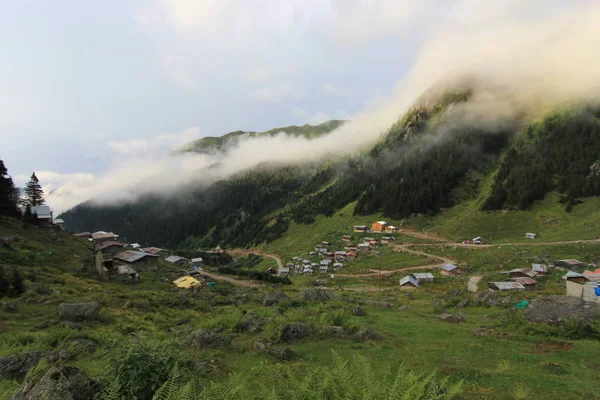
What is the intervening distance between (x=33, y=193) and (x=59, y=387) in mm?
91979

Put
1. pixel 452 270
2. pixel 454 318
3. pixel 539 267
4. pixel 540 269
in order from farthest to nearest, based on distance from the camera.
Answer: pixel 452 270 → pixel 539 267 → pixel 540 269 → pixel 454 318

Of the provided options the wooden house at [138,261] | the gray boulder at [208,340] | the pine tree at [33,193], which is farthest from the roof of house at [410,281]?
the pine tree at [33,193]

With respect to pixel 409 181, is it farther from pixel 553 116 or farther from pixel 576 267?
pixel 576 267

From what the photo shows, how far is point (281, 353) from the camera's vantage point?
13.4 meters

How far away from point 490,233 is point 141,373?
111 metres

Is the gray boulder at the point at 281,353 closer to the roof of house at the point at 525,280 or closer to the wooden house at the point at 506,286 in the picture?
the wooden house at the point at 506,286

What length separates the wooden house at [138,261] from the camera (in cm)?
6253

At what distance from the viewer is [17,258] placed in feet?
126

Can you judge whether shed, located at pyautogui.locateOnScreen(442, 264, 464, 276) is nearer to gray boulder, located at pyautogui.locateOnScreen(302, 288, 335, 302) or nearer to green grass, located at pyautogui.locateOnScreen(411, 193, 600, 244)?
green grass, located at pyautogui.locateOnScreen(411, 193, 600, 244)

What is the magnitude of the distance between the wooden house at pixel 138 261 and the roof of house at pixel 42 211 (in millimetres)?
19090

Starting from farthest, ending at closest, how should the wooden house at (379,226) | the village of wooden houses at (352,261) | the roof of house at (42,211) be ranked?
the wooden house at (379,226) → the roof of house at (42,211) → the village of wooden houses at (352,261)

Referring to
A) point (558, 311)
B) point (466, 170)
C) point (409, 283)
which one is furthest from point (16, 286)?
point (466, 170)

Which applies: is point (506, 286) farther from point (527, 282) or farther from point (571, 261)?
point (571, 261)

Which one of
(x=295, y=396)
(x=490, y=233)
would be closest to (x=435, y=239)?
(x=490, y=233)
